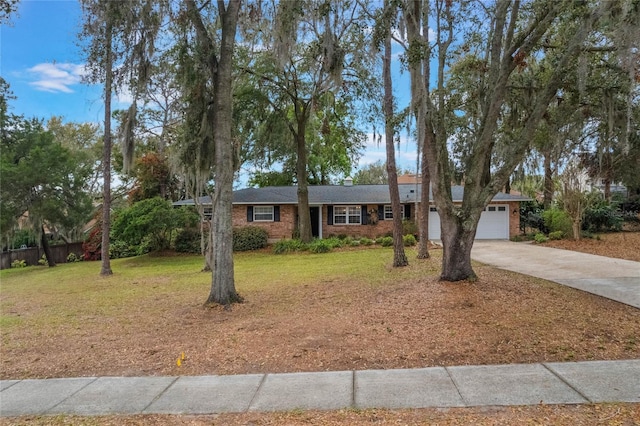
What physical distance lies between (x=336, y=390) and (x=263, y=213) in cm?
1759

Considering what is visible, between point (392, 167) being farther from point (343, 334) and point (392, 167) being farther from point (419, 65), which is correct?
point (343, 334)

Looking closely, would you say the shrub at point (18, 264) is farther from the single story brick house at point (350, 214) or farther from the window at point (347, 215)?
the window at point (347, 215)

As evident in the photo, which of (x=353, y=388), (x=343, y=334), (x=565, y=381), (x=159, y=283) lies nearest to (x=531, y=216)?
(x=159, y=283)

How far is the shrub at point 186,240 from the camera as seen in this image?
2008cm

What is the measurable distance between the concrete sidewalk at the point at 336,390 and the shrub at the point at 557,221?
15.6 m

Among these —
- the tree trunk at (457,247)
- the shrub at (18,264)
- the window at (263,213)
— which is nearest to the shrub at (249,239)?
the window at (263,213)

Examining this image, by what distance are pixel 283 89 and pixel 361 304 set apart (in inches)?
522

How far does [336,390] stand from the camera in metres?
3.82

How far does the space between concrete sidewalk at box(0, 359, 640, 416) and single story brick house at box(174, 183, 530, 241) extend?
1659 centimetres

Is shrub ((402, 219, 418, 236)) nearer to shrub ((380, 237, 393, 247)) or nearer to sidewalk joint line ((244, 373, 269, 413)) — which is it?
shrub ((380, 237, 393, 247))

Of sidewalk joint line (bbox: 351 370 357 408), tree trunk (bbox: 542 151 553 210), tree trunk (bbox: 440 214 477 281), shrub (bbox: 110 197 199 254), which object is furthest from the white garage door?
sidewalk joint line (bbox: 351 370 357 408)

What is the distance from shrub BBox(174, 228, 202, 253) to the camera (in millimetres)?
20078

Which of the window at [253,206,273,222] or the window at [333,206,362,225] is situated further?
the window at [333,206,362,225]

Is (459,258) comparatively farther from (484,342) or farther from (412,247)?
(412,247)
